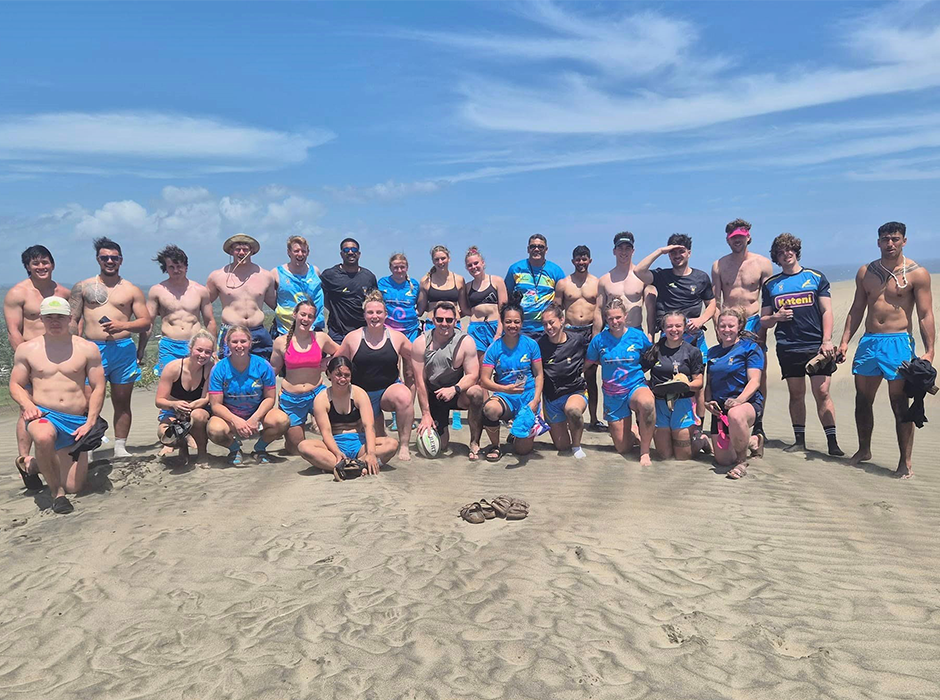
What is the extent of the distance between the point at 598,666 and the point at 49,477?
5.00 metres

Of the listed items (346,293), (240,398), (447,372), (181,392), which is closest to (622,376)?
(447,372)

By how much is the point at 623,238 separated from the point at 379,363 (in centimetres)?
337

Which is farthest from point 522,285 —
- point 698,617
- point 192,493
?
point 698,617

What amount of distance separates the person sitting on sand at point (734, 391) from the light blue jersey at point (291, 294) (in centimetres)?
459

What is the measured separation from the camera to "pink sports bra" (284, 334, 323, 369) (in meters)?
6.62

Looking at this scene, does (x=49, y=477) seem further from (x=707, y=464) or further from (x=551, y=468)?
(x=707, y=464)

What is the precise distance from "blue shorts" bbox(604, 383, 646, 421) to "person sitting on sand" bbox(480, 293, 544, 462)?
757 millimetres

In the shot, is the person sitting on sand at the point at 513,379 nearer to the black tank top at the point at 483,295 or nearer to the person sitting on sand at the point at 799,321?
the black tank top at the point at 483,295

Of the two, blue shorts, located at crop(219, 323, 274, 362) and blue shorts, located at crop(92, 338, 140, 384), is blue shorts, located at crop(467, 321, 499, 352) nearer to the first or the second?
blue shorts, located at crop(219, 323, 274, 362)

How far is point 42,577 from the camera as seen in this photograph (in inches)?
170

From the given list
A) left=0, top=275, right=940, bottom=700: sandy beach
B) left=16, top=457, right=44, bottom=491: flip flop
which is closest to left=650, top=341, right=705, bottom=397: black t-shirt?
left=0, top=275, right=940, bottom=700: sandy beach

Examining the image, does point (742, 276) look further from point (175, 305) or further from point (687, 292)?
point (175, 305)

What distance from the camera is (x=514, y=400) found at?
6809 millimetres

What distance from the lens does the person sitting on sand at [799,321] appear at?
7035mm
